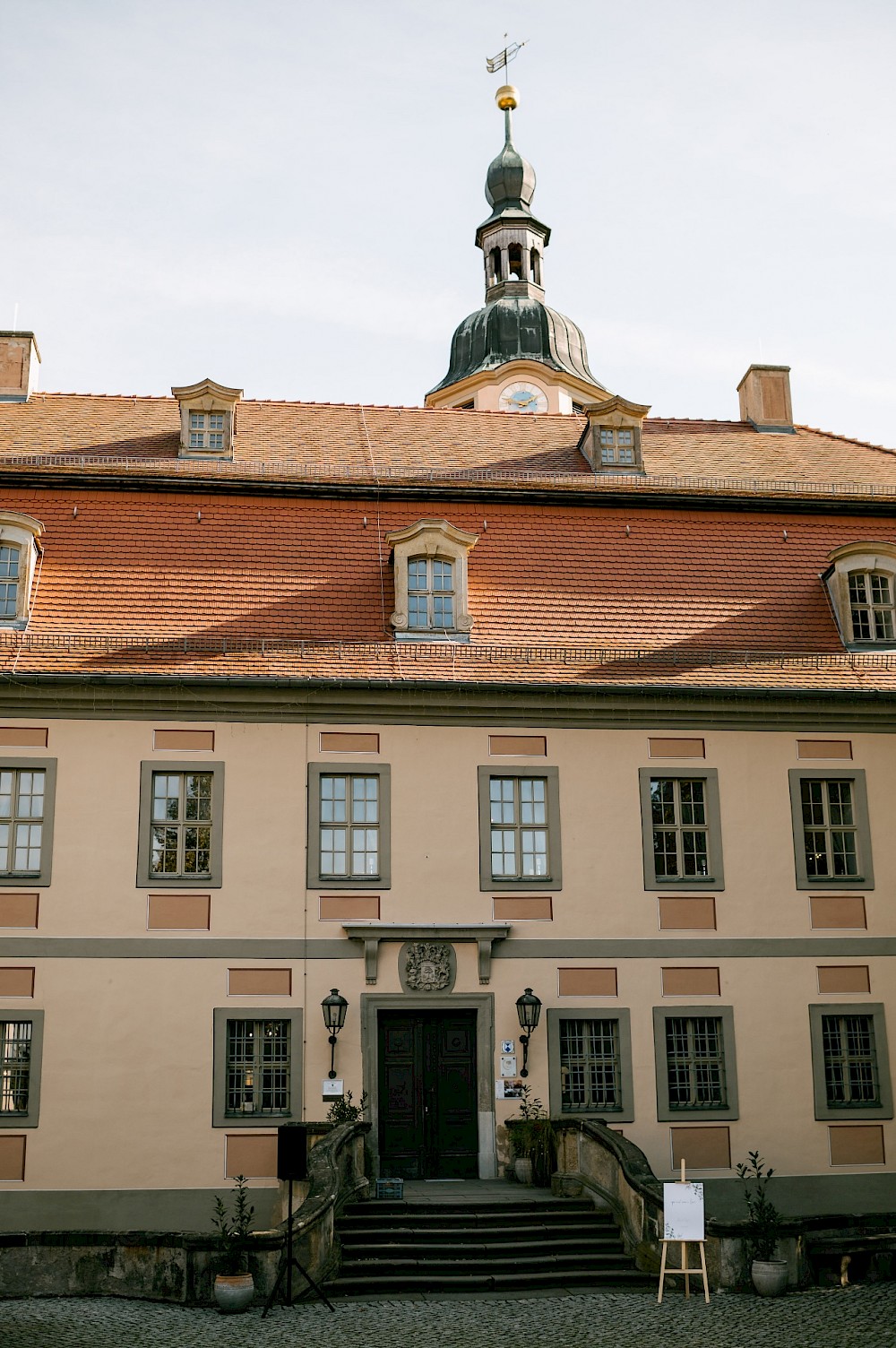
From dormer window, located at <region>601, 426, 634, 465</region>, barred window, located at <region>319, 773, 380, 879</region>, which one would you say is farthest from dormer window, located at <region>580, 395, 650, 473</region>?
barred window, located at <region>319, 773, 380, 879</region>

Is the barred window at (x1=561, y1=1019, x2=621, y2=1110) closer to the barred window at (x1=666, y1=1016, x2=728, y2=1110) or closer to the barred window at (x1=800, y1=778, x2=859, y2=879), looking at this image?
the barred window at (x1=666, y1=1016, x2=728, y2=1110)

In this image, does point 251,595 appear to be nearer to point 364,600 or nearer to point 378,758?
point 364,600

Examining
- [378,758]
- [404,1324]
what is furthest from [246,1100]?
[404,1324]

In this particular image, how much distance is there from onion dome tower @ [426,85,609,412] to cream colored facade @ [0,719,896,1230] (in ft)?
69.0

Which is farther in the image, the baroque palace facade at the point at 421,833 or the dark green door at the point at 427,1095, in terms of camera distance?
the dark green door at the point at 427,1095

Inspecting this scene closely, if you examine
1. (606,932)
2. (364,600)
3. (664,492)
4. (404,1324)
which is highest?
(664,492)

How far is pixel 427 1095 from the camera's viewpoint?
68.9 ft

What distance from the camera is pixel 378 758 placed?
2172 cm

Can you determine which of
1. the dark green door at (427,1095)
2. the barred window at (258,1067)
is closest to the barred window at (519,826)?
the dark green door at (427,1095)

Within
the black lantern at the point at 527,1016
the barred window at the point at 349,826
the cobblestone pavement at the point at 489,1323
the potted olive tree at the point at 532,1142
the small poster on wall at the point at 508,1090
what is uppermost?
the barred window at the point at 349,826

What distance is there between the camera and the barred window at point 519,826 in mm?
21734

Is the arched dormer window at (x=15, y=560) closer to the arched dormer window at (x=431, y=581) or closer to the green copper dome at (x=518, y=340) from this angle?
the arched dormer window at (x=431, y=581)

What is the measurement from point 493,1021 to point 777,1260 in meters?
6.12

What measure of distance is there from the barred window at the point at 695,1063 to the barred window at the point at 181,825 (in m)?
6.88
